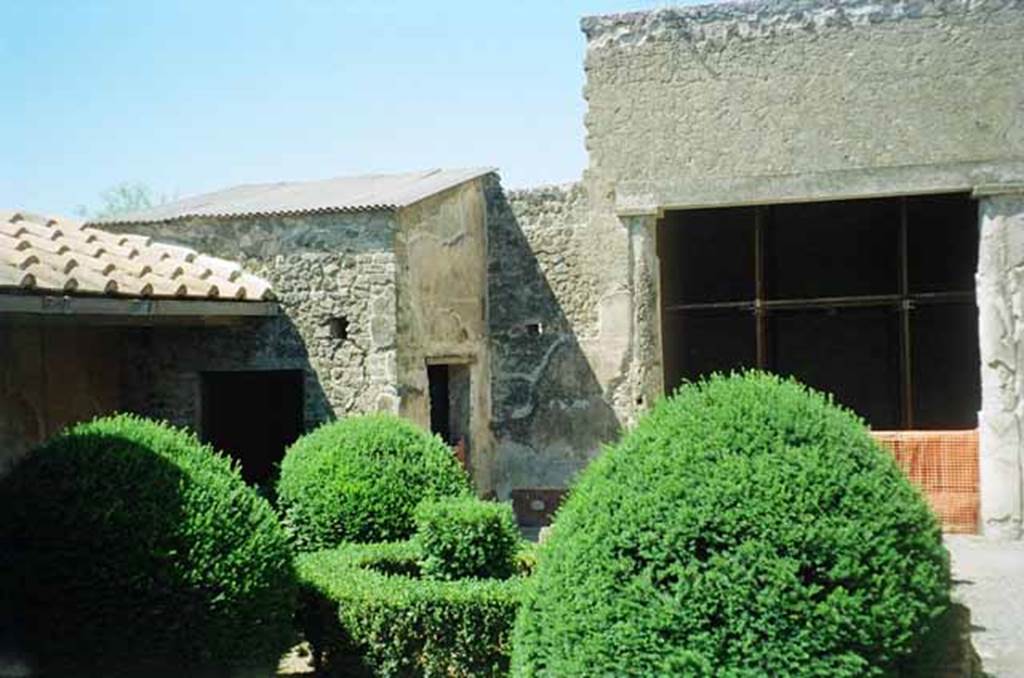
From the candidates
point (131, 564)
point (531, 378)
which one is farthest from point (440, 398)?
point (131, 564)

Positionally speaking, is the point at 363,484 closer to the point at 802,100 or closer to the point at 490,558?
the point at 490,558

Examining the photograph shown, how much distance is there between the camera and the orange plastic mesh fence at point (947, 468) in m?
11.0

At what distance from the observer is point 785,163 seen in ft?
37.4

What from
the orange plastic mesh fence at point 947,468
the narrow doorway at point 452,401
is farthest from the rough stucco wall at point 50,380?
the orange plastic mesh fence at point 947,468

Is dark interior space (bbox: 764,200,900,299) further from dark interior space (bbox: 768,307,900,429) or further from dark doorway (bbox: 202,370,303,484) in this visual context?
dark doorway (bbox: 202,370,303,484)

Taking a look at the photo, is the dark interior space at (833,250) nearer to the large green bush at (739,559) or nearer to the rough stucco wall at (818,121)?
the rough stucco wall at (818,121)

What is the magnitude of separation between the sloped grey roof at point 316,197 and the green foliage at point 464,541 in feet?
12.3

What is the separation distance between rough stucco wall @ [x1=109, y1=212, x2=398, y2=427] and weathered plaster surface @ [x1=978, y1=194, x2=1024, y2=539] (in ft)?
18.7

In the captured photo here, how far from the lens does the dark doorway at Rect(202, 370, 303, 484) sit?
462 inches

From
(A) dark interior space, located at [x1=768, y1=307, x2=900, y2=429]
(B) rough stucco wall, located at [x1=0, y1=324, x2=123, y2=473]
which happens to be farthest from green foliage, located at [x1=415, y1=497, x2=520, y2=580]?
(A) dark interior space, located at [x1=768, y1=307, x2=900, y2=429]

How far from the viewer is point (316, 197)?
11.8 m

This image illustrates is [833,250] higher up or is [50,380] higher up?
[833,250]

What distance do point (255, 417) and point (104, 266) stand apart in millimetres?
3516

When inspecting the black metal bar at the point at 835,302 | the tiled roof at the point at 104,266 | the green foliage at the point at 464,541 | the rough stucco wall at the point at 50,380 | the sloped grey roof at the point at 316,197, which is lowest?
the green foliage at the point at 464,541
